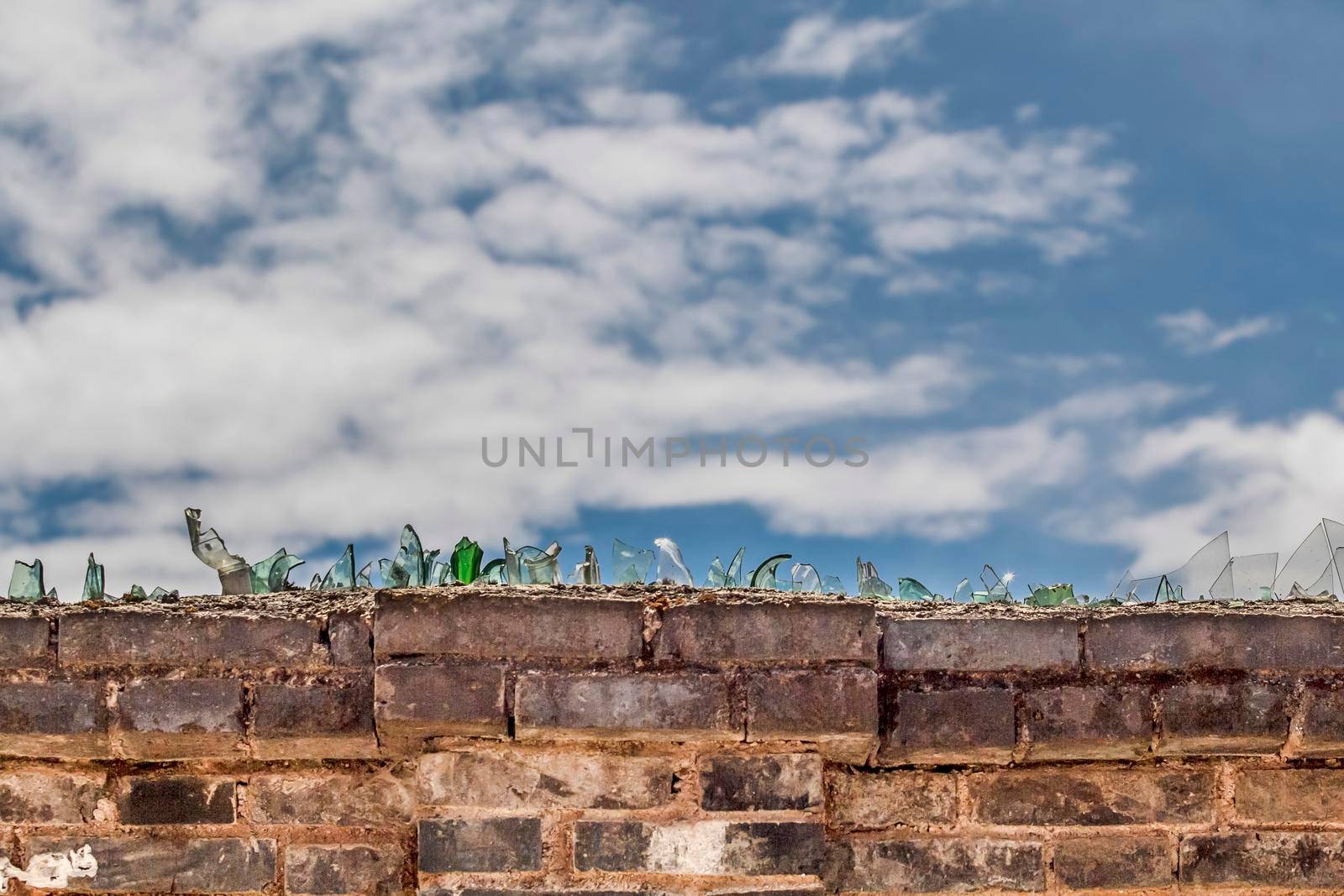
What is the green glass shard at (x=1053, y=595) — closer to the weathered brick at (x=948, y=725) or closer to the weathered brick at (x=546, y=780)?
the weathered brick at (x=948, y=725)

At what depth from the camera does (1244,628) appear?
3.45 meters

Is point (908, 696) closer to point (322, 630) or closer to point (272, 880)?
point (322, 630)

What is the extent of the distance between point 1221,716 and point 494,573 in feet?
6.77

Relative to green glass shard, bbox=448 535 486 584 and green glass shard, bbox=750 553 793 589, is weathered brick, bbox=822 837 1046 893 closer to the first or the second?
green glass shard, bbox=750 553 793 589

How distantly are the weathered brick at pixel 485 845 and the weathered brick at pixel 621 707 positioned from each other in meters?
0.24

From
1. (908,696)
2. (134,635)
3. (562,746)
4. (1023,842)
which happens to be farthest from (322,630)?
(1023,842)

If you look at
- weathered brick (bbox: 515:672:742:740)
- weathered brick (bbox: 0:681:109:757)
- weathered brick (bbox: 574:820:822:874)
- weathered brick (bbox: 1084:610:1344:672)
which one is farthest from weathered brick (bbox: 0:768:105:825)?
weathered brick (bbox: 1084:610:1344:672)

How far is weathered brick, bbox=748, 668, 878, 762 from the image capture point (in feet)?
10.4

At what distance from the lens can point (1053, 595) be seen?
3.72 meters

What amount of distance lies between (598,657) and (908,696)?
86cm

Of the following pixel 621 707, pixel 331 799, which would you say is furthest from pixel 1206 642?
pixel 331 799

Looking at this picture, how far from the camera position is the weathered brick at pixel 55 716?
337 centimetres

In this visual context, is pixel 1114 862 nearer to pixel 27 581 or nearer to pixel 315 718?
pixel 315 718

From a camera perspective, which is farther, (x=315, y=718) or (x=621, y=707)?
(x=315, y=718)
